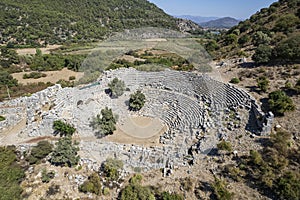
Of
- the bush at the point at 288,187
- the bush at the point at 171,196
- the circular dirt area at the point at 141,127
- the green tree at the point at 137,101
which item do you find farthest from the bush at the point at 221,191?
the green tree at the point at 137,101

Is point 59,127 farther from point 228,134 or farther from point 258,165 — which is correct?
point 258,165

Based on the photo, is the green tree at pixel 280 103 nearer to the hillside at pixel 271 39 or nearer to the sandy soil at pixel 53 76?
the hillside at pixel 271 39

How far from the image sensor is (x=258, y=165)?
11.3 m

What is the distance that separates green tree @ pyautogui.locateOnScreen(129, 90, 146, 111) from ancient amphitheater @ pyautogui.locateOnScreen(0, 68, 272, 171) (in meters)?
0.64

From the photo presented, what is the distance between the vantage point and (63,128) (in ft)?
54.0

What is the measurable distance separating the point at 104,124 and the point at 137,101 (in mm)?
4856

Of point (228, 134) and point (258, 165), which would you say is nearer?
point (258, 165)

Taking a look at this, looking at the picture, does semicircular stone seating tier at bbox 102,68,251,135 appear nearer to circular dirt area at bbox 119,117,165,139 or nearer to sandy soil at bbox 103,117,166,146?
circular dirt area at bbox 119,117,165,139

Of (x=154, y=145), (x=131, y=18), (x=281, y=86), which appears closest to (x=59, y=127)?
(x=154, y=145)

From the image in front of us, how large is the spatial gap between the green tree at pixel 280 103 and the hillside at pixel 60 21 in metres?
54.9

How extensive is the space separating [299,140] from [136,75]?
16851mm

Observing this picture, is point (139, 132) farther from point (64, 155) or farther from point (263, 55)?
point (263, 55)

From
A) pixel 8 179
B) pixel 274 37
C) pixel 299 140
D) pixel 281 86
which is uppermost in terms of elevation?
pixel 274 37

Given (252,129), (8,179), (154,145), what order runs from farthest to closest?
(154,145), (252,129), (8,179)
